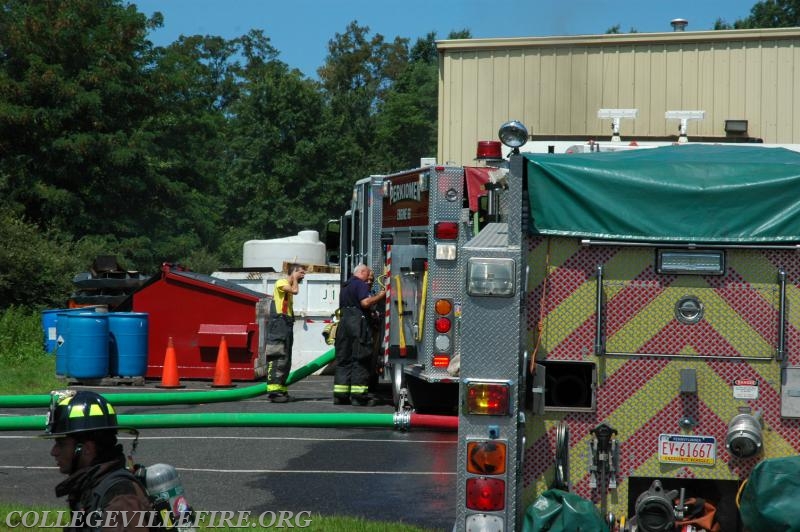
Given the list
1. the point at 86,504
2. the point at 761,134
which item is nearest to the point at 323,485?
the point at 86,504

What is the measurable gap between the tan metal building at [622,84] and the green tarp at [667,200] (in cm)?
803

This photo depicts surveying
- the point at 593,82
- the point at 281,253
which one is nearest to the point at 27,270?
the point at 281,253

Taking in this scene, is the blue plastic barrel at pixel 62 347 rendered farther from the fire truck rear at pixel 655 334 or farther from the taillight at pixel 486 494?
the taillight at pixel 486 494

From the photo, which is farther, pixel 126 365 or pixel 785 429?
pixel 126 365

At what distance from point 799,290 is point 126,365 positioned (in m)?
12.8

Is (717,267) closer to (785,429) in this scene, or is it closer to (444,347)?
(785,429)

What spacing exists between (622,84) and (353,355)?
4.85 m

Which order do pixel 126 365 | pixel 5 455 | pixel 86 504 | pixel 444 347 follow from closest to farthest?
pixel 86 504 → pixel 5 455 → pixel 444 347 → pixel 126 365

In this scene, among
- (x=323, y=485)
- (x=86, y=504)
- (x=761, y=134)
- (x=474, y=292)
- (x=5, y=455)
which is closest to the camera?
(x=86, y=504)

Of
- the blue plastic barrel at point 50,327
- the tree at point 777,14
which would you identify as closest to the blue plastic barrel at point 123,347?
the blue plastic barrel at point 50,327

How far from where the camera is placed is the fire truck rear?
17.6 ft

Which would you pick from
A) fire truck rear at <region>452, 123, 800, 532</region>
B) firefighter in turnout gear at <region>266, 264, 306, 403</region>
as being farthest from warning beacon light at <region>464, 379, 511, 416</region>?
firefighter in turnout gear at <region>266, 264, 306, 403</region>

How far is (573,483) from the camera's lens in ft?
17.9

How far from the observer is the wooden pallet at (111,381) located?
16734mm
